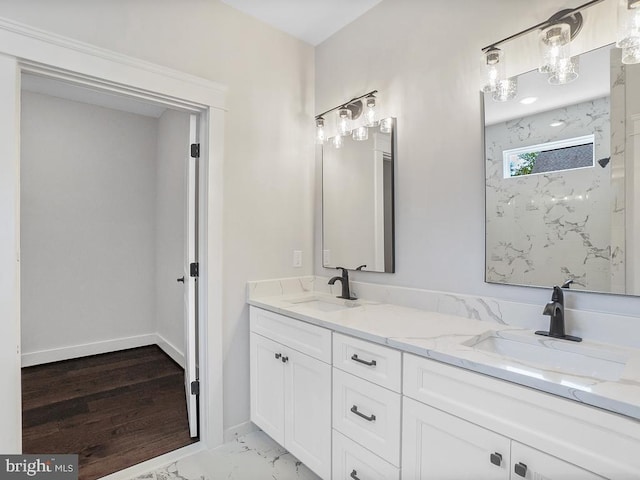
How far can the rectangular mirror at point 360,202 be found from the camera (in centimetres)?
205

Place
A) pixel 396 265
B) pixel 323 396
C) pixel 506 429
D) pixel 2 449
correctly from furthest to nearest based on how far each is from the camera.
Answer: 1. pixel 396 265
2. pixel 323 396
3. pixel 2 449
4. pixel 506 429

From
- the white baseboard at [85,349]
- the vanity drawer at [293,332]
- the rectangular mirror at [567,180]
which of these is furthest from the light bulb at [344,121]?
the white baseboard at [85,349]

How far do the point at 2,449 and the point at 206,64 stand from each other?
209 cm

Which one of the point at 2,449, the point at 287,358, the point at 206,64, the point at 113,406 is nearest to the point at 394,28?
the point at 206,64

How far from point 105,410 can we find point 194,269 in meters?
1.35

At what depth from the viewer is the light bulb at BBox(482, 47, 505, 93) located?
155 cm

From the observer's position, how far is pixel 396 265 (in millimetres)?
2020

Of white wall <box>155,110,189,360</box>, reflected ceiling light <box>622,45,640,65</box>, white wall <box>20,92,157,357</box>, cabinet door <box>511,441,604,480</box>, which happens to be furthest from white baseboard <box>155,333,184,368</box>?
reflected ceiling light <box>622,45,640,65</box>

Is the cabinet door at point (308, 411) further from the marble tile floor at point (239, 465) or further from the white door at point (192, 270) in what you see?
the white door at point (192, 270)

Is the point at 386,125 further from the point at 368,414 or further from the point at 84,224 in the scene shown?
the point at 84,224

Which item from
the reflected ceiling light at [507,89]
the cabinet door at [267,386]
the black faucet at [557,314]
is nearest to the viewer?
the black faucet at [557,314]

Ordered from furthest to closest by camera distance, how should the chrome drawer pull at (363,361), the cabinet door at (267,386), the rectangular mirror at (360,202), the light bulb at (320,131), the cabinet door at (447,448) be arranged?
the light bulb at (320,131)
the rectangular mirror at (360,202)
the cabinet door at (267,386)
the chrome drawer pull at (363,361)
the cabinet door at (447,448)

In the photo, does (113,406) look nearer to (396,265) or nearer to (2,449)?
(2,449)

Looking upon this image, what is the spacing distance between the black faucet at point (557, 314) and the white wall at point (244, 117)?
5.04 feet
